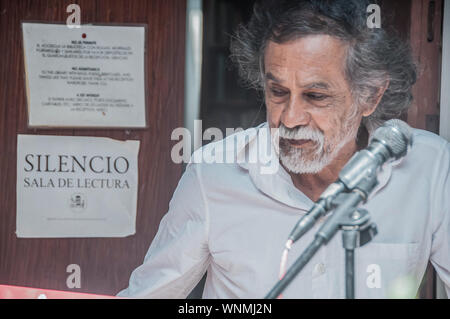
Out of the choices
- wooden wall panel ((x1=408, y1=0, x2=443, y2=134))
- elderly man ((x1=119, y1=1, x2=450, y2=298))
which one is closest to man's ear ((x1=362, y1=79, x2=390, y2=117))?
elderly man ((x1=119, y1=1, x2=450, y2=298))

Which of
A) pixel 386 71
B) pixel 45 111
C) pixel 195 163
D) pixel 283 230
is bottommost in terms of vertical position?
pixel 283 230

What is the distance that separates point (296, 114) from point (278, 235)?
1.20ft

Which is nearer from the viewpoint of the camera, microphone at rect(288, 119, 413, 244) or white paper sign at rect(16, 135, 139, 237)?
microphone at rect(288, 119, 413, 244)

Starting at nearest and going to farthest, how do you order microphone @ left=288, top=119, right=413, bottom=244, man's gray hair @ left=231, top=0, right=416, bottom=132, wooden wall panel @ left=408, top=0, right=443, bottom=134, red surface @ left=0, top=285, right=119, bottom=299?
microphone @ left=288, top=119, right=413, bottom=244, red surface @ left=0, top=285, right=119, bottom=299, man's gray hair @ left=231, top=0, right=416, bottom=132, wooden wall panel @ left=408, top=0, right=443, bottom=134

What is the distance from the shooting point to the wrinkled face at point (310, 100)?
1.66 m

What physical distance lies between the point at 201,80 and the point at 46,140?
0.53 meters

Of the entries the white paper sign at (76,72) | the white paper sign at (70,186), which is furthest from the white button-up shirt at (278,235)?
the white paper sign at (76,72)

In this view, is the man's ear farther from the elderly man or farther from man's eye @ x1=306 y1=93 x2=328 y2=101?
man's eye @ x1=306 y1=93 x2=328 y2=101

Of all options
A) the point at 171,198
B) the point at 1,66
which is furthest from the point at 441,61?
the point at 1,66

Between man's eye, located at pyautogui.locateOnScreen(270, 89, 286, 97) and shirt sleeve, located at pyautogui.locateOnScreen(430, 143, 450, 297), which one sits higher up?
man's eye, located at pyautogui.locateOnScreen(270, 89, 286, 97)

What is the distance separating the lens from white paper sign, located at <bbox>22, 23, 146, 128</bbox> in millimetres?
1784

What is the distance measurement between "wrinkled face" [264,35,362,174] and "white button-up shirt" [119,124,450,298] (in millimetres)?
104

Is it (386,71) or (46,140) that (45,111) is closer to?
(46,140)

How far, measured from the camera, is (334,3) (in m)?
1.68
